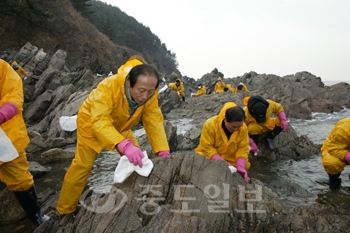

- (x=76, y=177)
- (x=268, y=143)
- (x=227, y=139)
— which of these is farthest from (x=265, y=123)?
(x=76, y=177)

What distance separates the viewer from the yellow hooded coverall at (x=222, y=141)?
4.81 metres

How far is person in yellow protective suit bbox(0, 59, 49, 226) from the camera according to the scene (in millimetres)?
3297

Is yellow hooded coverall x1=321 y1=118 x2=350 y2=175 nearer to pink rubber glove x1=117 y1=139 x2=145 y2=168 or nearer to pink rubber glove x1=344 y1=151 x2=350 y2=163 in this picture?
pink rubber glove x1=344 y1=151 x2=350 y2=163

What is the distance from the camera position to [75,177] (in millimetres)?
3535

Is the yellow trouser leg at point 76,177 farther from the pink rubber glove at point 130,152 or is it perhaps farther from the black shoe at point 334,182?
the black shoe at point 334,182

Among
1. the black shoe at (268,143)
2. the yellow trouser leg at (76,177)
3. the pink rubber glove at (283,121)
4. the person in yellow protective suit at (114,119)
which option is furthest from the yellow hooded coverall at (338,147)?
the yellow trouser leg at (76,177)

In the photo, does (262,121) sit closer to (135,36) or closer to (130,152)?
(130,152)

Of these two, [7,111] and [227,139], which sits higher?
[7,111]

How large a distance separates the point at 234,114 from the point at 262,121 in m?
2.97

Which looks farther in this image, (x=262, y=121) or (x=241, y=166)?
(x=262, y=121)

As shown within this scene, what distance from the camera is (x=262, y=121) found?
7016 mm

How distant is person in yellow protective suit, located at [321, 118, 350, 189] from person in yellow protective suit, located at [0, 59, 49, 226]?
5060 millimetres

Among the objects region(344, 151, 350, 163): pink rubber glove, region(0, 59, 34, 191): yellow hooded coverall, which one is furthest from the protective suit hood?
region(0, 59, 34, 191): yellow hooded coverall
